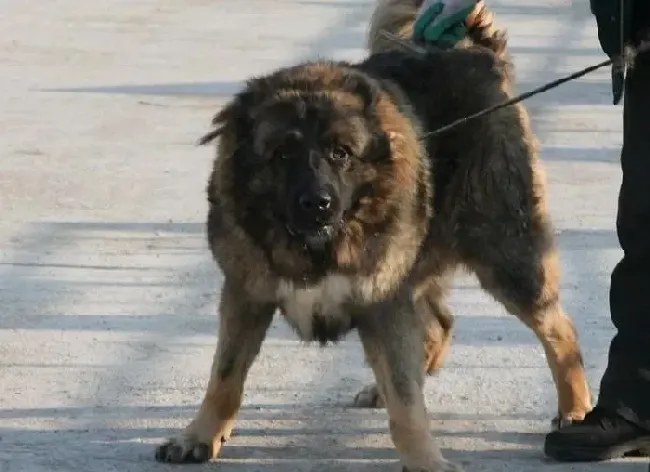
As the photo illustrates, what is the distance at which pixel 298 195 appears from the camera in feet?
12.1

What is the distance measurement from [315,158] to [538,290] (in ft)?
3.63

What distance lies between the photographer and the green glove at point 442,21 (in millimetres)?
4449

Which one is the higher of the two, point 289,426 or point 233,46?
point 289,426

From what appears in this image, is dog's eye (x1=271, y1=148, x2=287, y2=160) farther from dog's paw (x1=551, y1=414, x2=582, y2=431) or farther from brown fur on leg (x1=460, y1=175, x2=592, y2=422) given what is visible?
dog's paw (x1=551, y1=414, x2=582, y2=431)

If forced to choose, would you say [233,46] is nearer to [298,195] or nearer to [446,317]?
[446,317]

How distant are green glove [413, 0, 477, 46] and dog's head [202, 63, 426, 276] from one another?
58 cm

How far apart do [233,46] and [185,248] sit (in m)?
6.75

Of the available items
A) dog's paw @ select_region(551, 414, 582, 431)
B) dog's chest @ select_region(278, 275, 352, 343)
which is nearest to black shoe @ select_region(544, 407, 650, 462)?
dog's paw @ select_region(551, 414, 582, 431)

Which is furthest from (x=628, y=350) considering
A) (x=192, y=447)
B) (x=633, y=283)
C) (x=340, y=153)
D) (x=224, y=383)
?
(x=192, y=447)

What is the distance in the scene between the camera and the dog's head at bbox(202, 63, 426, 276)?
12.4 feet

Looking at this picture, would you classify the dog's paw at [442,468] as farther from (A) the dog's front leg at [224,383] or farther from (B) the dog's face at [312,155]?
(B) the dog's face at [312,155]

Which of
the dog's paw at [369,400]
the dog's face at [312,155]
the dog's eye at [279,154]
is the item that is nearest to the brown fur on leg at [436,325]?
the dog's paw at [369,400]

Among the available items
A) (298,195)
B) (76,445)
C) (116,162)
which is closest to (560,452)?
(298,195)

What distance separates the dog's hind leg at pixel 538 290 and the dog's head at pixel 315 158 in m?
0.52
